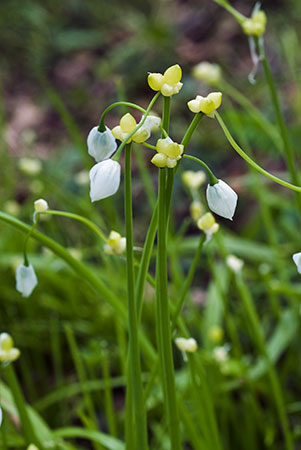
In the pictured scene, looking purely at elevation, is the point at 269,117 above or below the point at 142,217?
above

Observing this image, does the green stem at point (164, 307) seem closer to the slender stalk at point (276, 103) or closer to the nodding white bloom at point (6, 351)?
the nodding white bloom at point (6, 351)

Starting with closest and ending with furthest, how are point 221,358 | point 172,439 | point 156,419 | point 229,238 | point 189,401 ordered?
point 172,439 → point 221,358 → point 189,401 → point 156,419 → point 229,238

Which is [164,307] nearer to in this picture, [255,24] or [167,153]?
[167,153]

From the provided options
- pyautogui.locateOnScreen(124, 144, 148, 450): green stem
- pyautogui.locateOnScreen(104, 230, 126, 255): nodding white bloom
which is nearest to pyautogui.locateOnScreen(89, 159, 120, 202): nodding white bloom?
pyautogui.locateOnScreen(124, 144, 148, 450): green stem

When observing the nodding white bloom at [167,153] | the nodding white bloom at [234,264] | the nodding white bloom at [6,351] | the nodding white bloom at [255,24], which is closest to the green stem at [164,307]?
the nodding white bloom at [167,153]

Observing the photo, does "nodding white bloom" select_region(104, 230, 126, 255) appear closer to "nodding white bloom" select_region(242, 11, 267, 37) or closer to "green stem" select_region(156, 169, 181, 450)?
"green stem" select_region(156, 169, 181, 450)

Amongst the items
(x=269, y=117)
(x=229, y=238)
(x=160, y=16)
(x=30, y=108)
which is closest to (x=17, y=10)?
(x=30, y=108)

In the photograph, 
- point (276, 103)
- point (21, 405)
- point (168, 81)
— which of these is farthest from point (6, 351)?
point (276, 103)

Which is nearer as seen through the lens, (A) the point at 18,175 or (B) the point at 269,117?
(B) the point at 269,117

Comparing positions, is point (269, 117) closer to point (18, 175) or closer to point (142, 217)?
point (142, 217)
